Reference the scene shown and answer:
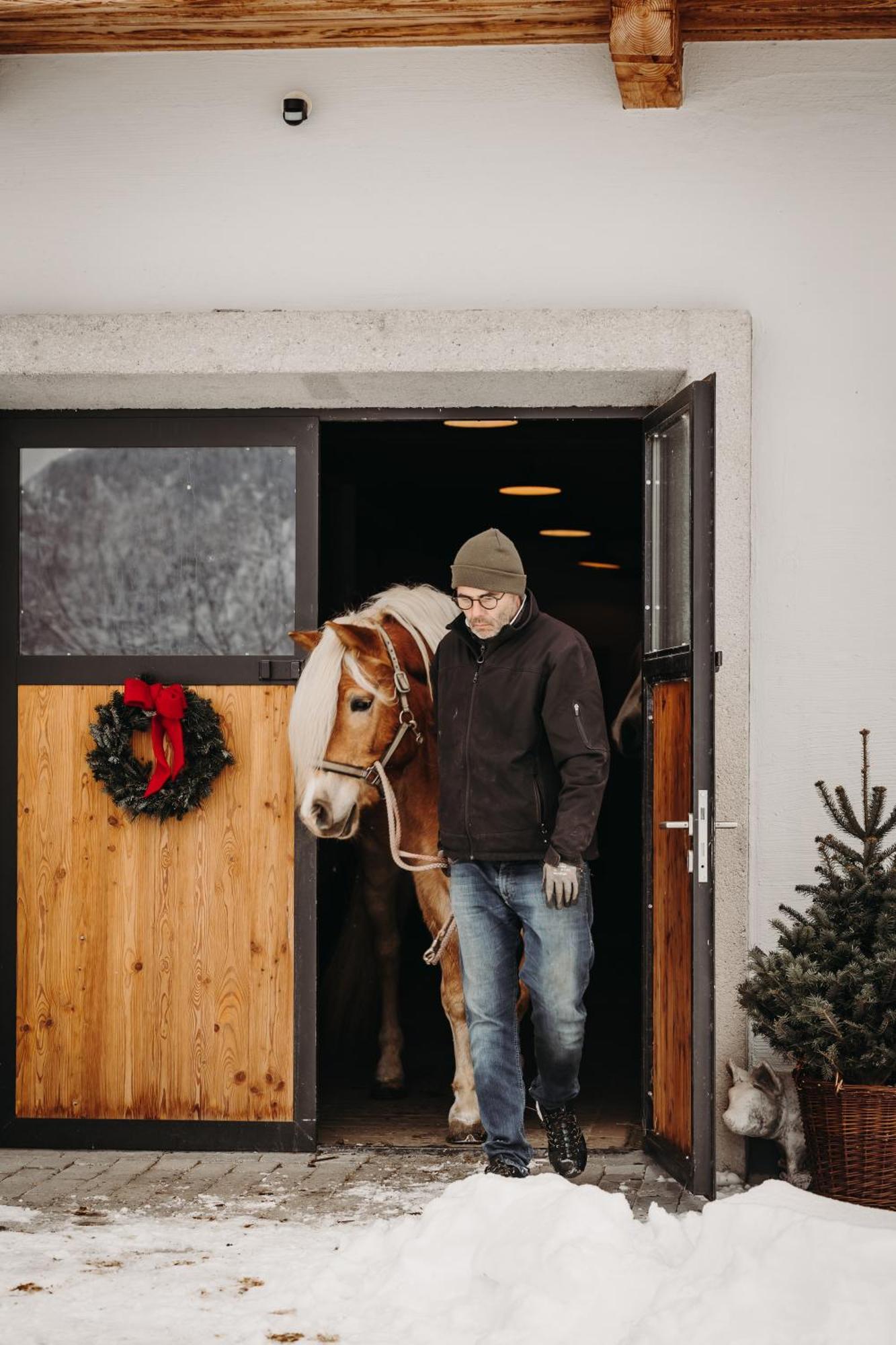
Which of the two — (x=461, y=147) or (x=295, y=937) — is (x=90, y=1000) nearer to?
(x=295, y=937)

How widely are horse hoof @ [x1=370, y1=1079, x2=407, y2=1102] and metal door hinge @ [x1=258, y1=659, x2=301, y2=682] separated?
1813 millimetres

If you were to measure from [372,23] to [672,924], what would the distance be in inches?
117

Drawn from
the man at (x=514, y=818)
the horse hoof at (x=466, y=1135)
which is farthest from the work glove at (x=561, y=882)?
the horse hoof at (x=466, y=1135)

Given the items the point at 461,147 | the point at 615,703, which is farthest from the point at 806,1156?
the point at 615,703

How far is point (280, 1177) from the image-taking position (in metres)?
5.07

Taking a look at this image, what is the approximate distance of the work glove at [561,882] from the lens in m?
4.39

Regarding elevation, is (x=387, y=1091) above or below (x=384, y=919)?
below

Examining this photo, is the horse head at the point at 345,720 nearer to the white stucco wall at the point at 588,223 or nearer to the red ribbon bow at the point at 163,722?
the red ribbon bow at the point at 163,722

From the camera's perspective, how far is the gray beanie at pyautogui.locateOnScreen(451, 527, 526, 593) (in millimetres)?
4543

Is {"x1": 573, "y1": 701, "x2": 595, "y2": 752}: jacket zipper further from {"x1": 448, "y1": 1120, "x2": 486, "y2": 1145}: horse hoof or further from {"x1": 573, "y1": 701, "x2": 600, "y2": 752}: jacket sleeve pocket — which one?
{"x1": 448, "y1": 1120, "x2": 486, "y2": 1145}: horse hoof

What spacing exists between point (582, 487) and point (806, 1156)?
6.37 meters

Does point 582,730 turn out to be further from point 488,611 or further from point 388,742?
point 388,742

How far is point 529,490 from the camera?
1029 centimetres

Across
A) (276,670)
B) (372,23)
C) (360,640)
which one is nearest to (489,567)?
(360,640)
